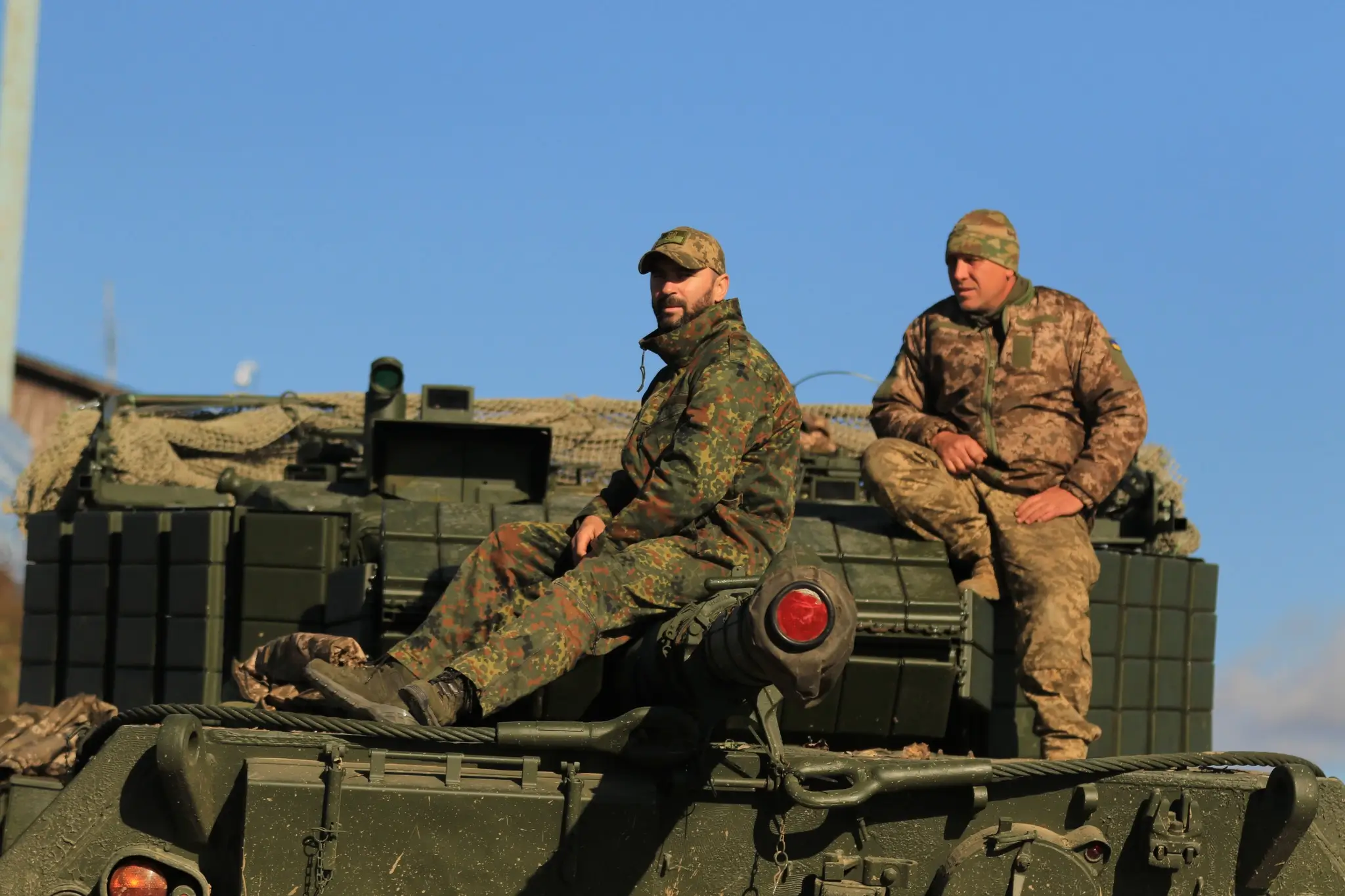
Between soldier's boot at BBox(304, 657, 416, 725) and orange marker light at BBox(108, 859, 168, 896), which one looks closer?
orange marker light at BBox(108, 859, 168, 896)

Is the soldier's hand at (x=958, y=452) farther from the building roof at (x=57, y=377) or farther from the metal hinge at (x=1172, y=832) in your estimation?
the building roof at (x=57, y=377)

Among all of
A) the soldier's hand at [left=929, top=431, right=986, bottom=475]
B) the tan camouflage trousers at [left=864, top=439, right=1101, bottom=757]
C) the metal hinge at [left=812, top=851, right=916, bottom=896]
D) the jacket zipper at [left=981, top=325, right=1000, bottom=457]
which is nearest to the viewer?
the metal hinge at [left=812, top=851, right=916, bottom=896]

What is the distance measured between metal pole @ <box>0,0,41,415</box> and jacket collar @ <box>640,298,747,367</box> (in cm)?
957

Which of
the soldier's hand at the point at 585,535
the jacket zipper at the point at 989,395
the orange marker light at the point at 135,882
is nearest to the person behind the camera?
the orange marker light at the point at 135,882

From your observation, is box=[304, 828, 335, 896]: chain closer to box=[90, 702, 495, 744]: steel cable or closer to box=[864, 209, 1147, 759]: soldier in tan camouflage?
box=[90, 702, 495, 744]: steel cable

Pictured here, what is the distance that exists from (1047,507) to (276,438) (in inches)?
294

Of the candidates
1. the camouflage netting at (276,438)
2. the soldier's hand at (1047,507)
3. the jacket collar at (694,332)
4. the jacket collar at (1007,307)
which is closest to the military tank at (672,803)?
the jacket collar at (694,332)

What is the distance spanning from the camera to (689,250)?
23.1ft

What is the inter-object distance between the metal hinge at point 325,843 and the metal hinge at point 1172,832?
2177 mm

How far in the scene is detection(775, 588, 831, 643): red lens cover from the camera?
516 centimetres

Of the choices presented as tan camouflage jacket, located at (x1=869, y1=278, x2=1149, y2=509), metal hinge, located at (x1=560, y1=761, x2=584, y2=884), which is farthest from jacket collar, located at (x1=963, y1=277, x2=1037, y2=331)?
metal hinge, located at (x1=560, y1=761, x2=584, y2=884)

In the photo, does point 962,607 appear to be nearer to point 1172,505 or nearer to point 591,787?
point 591,787

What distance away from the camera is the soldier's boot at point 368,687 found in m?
6.03

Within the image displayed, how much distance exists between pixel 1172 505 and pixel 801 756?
6.23 m
